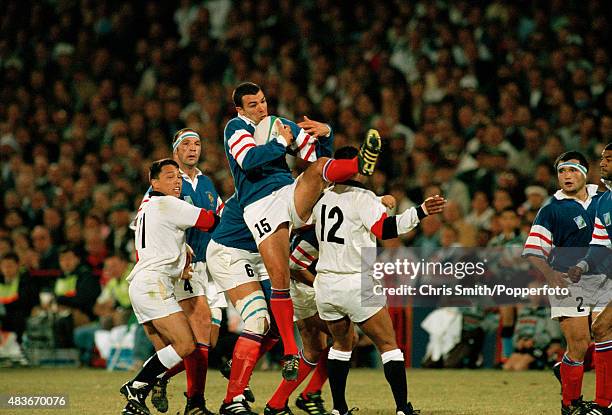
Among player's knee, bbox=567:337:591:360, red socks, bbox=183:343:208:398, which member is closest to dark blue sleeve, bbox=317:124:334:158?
red socks, bbox=183:343:208:398

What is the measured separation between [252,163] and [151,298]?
132 centimetres

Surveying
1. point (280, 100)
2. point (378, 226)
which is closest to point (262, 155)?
point (378, 226)

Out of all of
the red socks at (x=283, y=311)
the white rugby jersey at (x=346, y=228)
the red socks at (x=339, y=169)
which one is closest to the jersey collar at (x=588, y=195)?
the white rugby jersey at (x=346, y=228)

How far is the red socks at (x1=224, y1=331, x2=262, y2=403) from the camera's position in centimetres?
768

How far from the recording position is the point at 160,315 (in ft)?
26.4

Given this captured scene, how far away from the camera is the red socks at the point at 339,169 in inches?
297

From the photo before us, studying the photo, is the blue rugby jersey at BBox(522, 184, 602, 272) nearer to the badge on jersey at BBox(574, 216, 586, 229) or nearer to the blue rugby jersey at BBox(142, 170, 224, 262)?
the badge on jersey at BBox(574, 216, 586, 229)

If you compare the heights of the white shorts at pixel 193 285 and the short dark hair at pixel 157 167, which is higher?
the short dark hair at pixel 157 167

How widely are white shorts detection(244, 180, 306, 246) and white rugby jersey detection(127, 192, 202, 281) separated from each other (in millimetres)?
516

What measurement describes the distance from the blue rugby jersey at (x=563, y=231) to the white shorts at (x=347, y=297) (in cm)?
144

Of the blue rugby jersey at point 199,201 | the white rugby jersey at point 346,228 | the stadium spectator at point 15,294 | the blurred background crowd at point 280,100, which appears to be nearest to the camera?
the white rugby jersey at point 346,228

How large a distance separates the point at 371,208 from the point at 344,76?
308 inches

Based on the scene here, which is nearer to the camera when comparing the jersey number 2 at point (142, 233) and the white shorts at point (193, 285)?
the jersey number 2 at point (142, 233)

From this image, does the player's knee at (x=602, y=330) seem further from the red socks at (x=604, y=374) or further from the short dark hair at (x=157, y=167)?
the short dark hair at (x=157, y=167)
